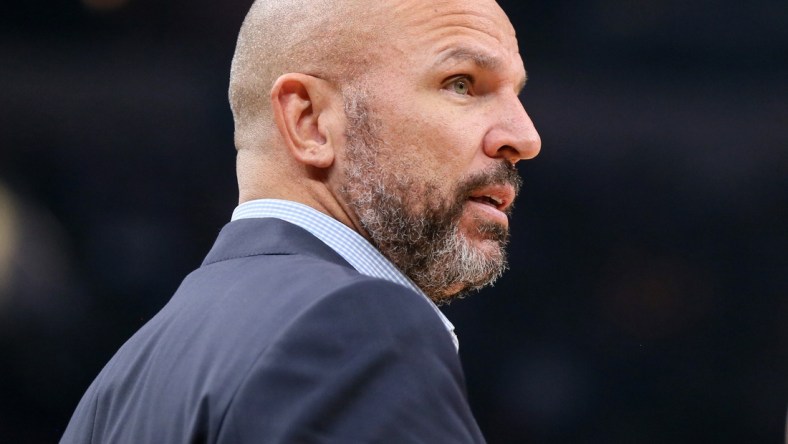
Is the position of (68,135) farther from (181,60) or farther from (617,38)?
(617,38)

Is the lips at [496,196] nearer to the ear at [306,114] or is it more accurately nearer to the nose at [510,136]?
the nose at [510,136]

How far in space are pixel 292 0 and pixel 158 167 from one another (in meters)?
1.07

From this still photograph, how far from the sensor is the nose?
3.93 ft

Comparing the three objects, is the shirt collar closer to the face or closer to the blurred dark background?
the face

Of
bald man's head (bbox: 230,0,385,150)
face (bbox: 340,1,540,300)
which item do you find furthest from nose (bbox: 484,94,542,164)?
bald man's head (bbox: 230,0,385,150)

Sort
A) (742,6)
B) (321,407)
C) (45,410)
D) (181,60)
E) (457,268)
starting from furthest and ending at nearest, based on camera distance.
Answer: (742,6) < (181,60) < (45,410) < (457,268) < (321,407)

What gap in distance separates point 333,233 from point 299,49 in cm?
24

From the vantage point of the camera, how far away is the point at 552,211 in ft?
7.64

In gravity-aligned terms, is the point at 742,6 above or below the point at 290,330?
below

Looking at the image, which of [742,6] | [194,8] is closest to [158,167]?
[194,8]

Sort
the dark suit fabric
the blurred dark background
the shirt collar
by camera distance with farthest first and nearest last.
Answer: the blurred dark background, the shirt collar, the dark suit fabric

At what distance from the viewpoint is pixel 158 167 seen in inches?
87.9

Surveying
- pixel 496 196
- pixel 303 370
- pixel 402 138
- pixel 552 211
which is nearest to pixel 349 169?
pixel 402 138

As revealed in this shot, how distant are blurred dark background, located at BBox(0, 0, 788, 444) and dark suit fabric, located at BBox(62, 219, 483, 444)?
1.31 meters
